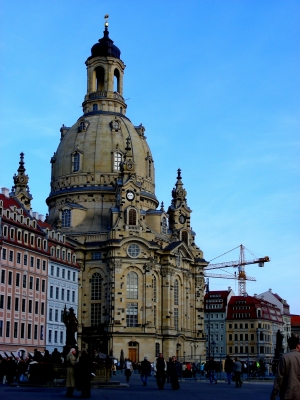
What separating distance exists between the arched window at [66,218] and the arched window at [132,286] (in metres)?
13.0

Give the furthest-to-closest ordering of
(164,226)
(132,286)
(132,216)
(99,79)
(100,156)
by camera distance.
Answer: (99,79)
(164,226)
(100,156)
(132,216)
(132,286)

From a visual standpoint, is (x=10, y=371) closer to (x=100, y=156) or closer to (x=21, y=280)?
(x=21, y=280)

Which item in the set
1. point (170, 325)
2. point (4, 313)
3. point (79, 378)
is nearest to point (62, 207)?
point (170, 325)

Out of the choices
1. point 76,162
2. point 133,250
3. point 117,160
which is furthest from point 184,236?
point 76,162

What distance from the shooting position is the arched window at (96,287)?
98.3 meters

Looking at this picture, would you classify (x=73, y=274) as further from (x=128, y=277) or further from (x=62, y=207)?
(x=62, y=207)

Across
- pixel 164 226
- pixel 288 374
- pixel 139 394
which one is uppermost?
pixel 164 226

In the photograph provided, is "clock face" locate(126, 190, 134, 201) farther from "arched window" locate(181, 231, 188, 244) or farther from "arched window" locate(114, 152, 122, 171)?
"arched window" locate(181, 231, 188, 244)

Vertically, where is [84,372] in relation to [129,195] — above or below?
below

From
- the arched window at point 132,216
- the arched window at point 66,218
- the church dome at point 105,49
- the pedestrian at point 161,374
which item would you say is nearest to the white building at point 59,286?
the arched window at point 132,216

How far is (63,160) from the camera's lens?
109188 millimetres

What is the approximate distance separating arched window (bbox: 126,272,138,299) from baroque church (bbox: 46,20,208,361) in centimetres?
14

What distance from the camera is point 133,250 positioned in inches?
3834

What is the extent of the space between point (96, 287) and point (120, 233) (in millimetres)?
8548
